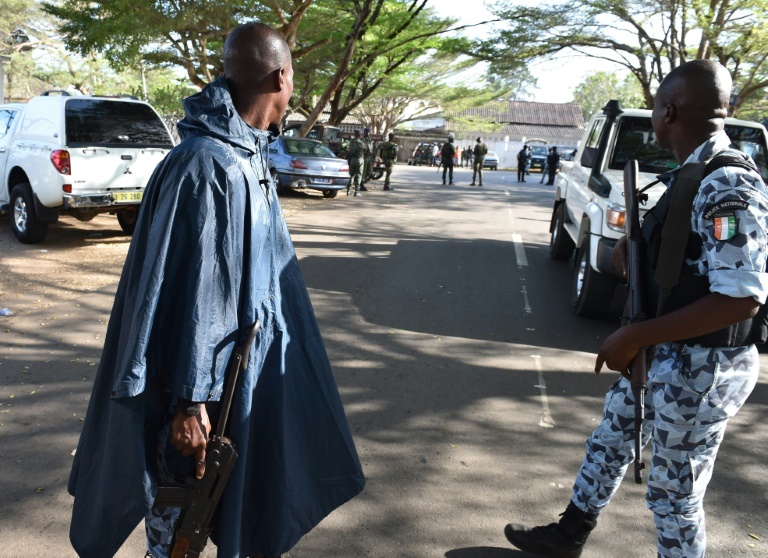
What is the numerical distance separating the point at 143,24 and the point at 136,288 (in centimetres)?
1458

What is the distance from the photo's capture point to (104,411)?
1.96 metres

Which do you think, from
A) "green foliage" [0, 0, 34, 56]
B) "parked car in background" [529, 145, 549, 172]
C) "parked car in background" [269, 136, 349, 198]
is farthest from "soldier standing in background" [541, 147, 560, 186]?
"green foliage" [0, 0, 34, 56]

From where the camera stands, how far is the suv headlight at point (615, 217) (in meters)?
5.72

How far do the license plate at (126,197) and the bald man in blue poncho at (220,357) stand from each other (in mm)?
7020

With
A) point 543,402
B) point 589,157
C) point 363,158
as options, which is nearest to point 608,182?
point 589,157

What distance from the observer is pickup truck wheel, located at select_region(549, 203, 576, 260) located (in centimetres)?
919

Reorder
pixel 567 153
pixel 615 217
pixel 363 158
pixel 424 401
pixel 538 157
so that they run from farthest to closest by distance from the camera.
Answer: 1. pixel 538 157
2. pixel 567 153
3. pixel 363 158
4. pixel 615 217
5. pixel 424 401

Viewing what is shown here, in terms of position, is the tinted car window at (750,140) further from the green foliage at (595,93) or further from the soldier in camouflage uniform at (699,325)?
the green foliage at (595,93)

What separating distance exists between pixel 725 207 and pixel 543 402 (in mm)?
2885

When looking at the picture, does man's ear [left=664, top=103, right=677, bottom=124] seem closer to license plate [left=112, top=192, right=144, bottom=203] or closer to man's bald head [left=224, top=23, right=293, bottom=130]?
man's bald head [left=224, top=23, right=293, bottom=130]

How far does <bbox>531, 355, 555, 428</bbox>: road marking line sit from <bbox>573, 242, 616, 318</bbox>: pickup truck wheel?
1.20 meters

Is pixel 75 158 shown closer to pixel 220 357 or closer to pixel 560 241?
pixel 560 241

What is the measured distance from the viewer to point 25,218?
8.73 m

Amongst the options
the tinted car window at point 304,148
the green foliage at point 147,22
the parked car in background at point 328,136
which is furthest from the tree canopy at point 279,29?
the tinted car window at point 304,148
